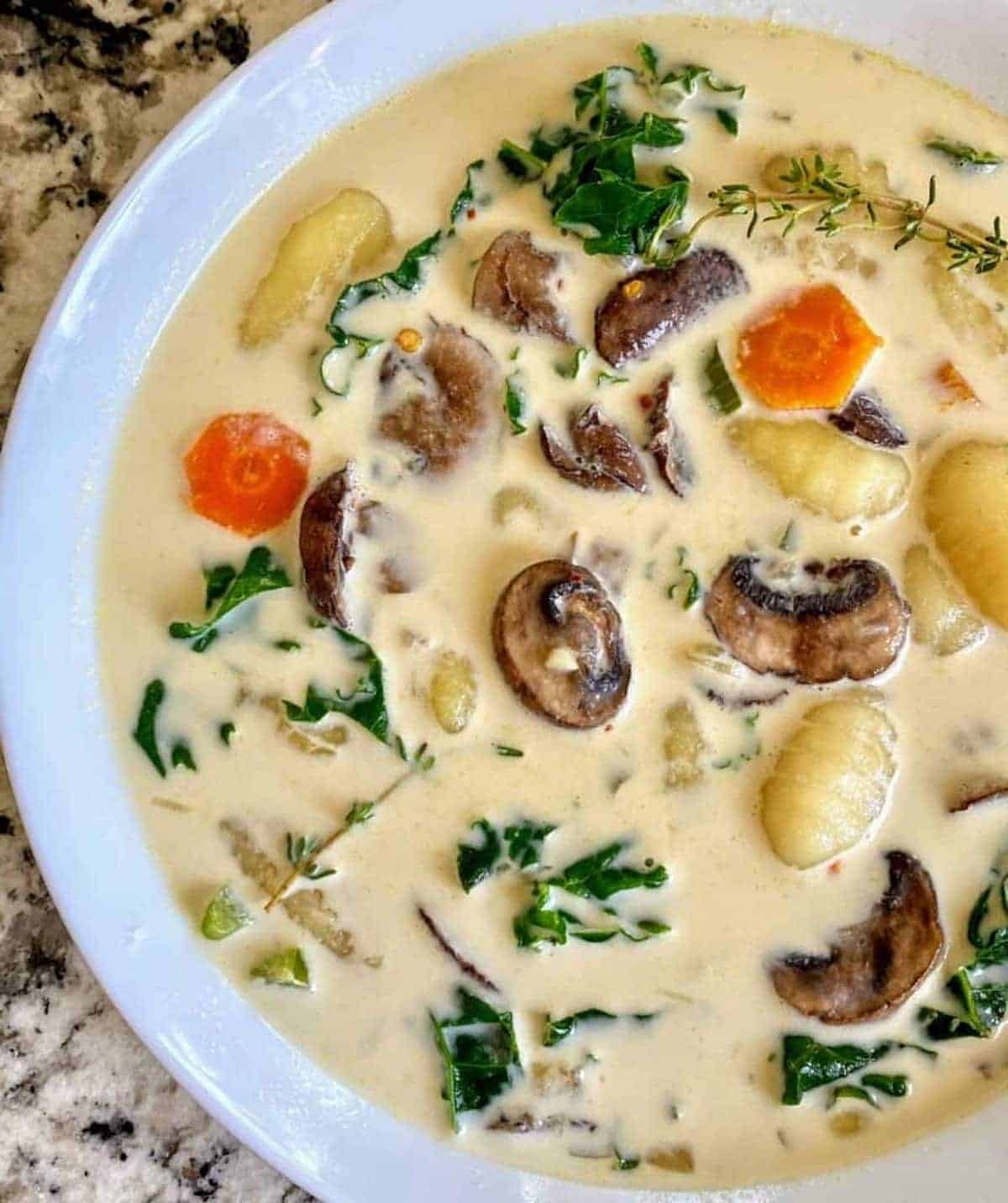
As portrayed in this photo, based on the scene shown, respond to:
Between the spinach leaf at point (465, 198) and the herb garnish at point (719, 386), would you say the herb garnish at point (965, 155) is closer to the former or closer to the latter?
the herb garnish at point (719, 386)

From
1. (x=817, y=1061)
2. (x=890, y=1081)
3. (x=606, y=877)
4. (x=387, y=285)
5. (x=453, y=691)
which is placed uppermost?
(x=387, y=285)

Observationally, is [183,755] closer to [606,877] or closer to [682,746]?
[606,877]

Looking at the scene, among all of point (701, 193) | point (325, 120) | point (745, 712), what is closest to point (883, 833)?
point (745, 712)

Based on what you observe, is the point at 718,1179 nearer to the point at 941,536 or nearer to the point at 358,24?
the point at 941,536

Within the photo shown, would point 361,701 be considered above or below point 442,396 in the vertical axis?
below

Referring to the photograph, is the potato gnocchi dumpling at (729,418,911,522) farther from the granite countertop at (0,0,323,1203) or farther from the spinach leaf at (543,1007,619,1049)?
the granite countertop at (0,0,323,1203)

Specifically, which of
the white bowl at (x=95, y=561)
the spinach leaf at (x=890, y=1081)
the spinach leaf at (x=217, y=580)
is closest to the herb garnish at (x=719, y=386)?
the white bowl at (x=95, y=561)

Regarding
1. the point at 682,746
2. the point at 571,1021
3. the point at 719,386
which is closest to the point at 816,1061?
the point at 571,1021

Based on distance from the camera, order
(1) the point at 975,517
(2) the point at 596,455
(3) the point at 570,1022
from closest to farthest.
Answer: (1) the point at 975,517, (2) the point at 596,455, (3) the point at 570,1022
